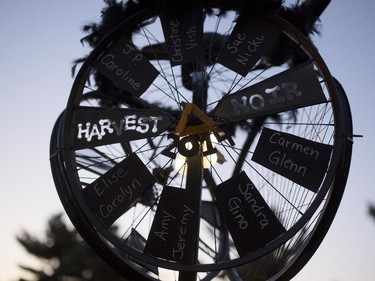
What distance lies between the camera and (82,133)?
5488 mm

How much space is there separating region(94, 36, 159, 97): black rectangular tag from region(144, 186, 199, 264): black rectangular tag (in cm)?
93

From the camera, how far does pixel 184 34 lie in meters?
5.63

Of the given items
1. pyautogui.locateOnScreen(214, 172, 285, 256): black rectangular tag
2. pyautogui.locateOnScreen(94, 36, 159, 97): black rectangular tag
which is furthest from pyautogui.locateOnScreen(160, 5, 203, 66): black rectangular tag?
pyautogui.locateOnScreen(214, 172, 285, 256): black rectangular tag

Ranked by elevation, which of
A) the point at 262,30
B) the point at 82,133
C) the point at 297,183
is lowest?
the point at 297,183

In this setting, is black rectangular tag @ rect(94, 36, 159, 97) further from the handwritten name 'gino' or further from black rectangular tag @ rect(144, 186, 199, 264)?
the handwritten name 'gino'

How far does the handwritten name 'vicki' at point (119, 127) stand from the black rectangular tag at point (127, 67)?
242 mm

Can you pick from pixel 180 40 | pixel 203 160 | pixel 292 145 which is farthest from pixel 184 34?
pixel 292 145

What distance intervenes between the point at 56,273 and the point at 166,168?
147 inches

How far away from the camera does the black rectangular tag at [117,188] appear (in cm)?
527

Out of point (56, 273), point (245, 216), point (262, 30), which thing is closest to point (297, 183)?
point (245, 216)

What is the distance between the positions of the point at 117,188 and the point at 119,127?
0.52 metres

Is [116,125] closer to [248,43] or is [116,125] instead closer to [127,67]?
[127,67]

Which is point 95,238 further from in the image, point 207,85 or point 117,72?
point 207,85

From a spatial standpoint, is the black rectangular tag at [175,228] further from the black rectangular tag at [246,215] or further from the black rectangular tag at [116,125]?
the black rectangular tag at [116,125]
